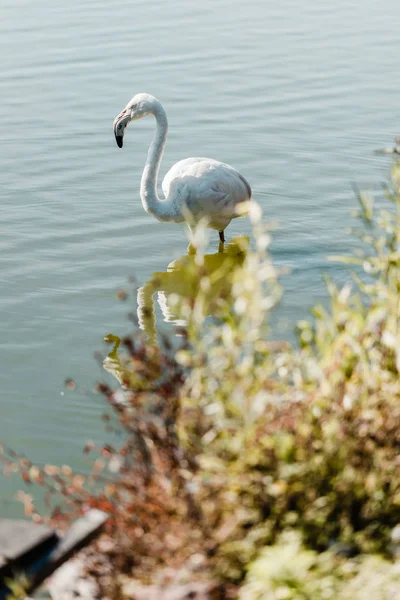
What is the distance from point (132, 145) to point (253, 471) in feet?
30.6

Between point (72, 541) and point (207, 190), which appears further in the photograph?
point (207, 190)

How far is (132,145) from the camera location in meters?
12.3

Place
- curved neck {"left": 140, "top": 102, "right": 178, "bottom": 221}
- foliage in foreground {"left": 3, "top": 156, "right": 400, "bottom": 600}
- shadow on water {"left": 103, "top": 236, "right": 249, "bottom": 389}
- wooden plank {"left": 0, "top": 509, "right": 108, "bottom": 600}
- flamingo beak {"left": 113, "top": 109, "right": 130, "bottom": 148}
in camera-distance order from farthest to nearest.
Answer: flamingo beak {"left": 113, "top": 109, "right": 130, "bottom": 148}
curved neck {"left": 140, "top": 102, "right": 178, "bottom": 221}
shadow on water {"left": 103, "top": 236, "right": 249, "bottom": 389}
wooden plank {"left": 0, "top": 509, "right": 108, "bottom": 600}
foliage in foreground {"left": 3, "top": 156, "right": 400, "bottom": 600}

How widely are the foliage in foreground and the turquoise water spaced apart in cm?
180

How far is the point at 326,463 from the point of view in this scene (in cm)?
347

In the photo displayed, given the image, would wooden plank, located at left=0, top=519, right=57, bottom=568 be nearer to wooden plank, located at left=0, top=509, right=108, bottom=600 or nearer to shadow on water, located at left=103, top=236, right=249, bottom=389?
wooden plank, located at left=0, top=509, right=108, bottom=600

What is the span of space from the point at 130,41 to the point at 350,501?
49.3 ft

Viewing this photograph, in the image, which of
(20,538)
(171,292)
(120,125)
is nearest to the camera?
(20,538)

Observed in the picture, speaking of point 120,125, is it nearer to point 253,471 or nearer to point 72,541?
point 72,541

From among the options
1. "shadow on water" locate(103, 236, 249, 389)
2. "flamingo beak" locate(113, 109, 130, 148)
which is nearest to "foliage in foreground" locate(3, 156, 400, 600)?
"shadow on water" locate(103, 236, 249, 389)

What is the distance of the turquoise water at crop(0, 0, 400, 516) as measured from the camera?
7406mm

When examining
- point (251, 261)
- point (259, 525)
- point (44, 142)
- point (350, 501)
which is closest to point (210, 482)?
point (259, 525)

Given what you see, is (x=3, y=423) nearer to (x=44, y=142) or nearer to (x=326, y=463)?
(x=326, y=463)

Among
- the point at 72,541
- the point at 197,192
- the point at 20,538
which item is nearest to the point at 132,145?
the point at 197,192
